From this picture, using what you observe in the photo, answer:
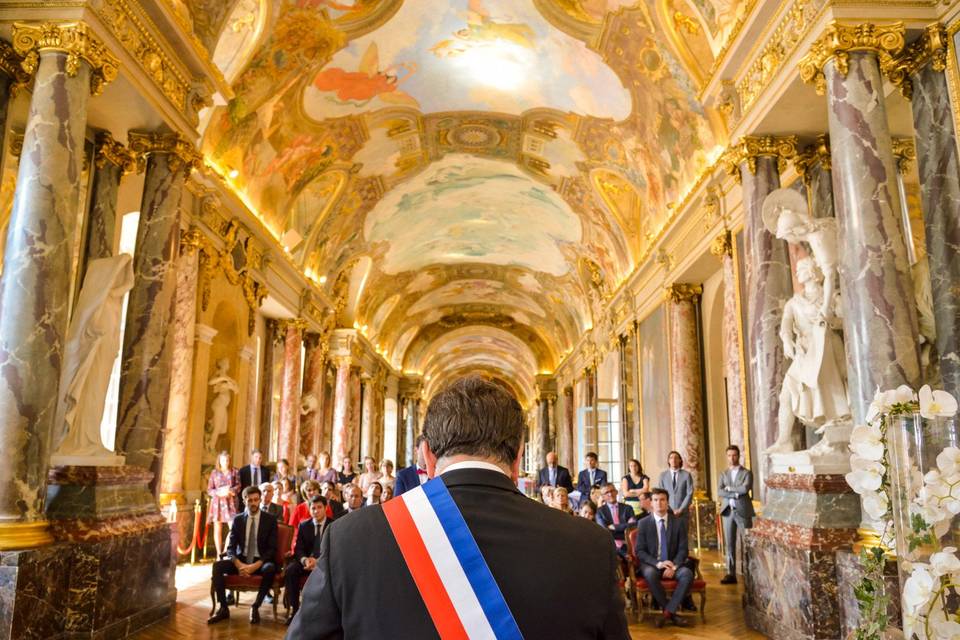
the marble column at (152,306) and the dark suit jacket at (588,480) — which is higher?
the marble column at (152,306)

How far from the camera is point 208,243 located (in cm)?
1241

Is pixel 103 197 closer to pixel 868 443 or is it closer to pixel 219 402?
pixel 219 402

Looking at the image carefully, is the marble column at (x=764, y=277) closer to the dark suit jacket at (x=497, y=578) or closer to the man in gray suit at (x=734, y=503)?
the man in gray suit at (x=734, y=503)

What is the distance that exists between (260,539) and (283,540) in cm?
33

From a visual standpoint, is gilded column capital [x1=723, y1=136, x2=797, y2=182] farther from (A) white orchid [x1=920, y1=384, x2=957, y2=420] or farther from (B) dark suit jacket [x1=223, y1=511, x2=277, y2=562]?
(A) white orchid [x1=920, y1=384, x2=957, y2=420]

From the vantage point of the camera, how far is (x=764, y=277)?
27.4 ft

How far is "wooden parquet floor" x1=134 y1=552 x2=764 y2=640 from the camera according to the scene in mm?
6848

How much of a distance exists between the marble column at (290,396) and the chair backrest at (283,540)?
8.95 metres

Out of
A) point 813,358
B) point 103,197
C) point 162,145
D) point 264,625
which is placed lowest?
point 264,625

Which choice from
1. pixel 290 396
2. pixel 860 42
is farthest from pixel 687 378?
pixel 290 396

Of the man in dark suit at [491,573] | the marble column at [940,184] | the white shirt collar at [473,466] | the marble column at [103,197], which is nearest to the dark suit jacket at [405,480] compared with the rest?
the marble column at [103,197]

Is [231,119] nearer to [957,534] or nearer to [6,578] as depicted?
[6,578]

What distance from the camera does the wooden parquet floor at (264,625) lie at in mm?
6848

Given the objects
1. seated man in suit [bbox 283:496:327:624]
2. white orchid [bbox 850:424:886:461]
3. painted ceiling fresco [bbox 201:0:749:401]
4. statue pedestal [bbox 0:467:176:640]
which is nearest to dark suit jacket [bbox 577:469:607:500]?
painted ceiling fresco [bbox 201:0:749:401]
